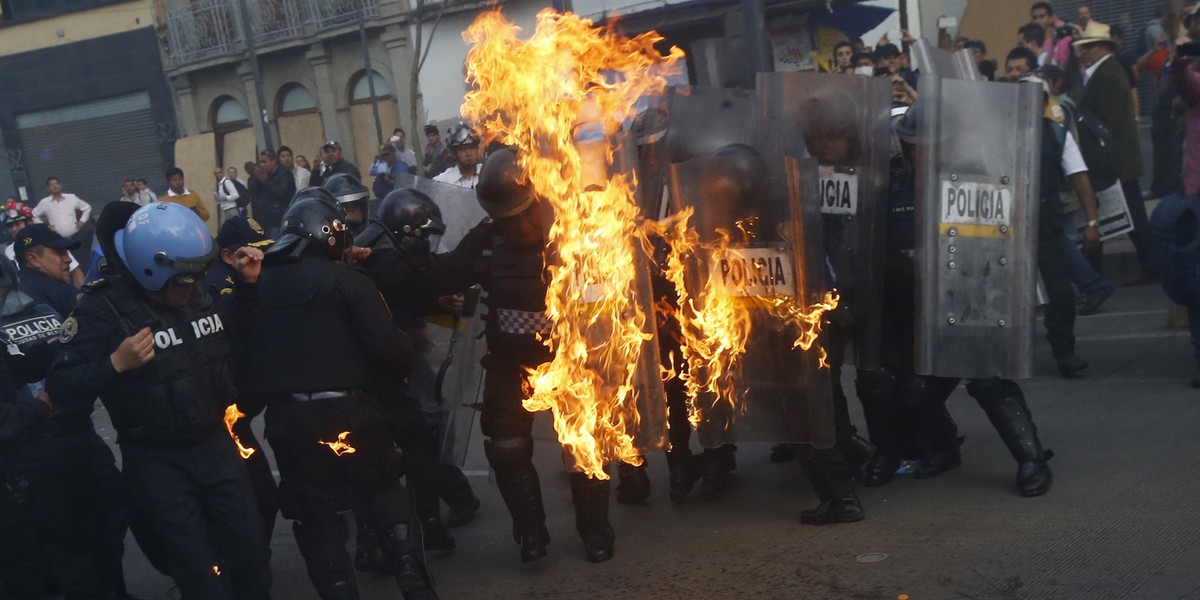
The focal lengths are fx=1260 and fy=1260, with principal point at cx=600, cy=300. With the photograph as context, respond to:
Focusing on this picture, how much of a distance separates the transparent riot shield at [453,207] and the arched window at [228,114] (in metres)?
22.4

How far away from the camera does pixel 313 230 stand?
4949 mm

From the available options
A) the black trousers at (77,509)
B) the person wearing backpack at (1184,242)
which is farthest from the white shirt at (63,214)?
the person wearing backpack at (1184,242)

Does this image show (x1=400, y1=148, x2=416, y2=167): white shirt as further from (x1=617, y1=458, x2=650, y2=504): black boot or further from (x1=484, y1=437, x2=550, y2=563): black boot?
(x1=484, y1=437, x2=550, y2=563): black boot

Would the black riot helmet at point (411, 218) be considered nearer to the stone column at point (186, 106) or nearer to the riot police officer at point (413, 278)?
the riot police officer at point (413, 278)

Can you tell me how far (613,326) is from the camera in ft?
16.8

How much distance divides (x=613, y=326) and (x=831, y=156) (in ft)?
4.14

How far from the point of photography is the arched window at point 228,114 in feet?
92.3

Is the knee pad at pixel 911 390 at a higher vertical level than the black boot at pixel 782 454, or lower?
higher

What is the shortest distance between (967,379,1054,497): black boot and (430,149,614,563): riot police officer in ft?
5.70

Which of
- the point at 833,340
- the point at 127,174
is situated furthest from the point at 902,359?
the point at 127,174

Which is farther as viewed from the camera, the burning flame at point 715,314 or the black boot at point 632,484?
the black boot at point 632,484

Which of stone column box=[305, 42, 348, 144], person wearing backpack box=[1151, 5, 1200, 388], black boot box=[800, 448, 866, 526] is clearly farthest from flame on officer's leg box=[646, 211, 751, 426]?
stone column box=[305, 42, 348, 144]

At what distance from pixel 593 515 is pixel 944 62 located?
268cm

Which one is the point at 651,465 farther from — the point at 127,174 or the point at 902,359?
the point at 127,174
